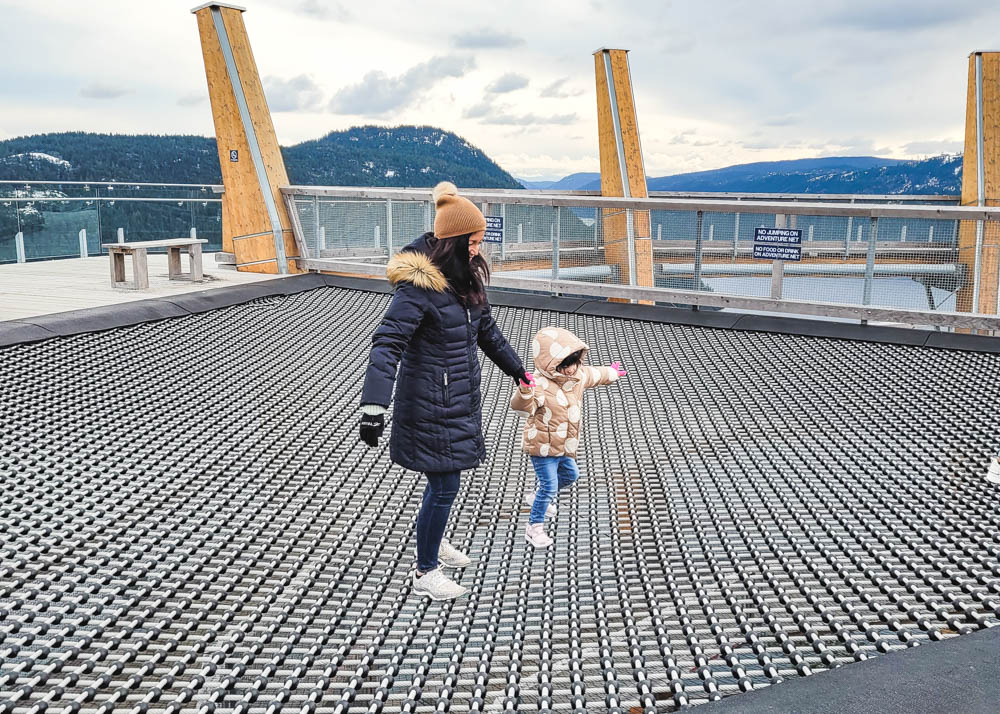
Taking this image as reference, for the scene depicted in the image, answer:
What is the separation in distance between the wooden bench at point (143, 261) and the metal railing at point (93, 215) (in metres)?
1.72

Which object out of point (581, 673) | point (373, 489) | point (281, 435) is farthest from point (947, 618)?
point (281, 435)

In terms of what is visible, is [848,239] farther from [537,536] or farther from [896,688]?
[896,688]

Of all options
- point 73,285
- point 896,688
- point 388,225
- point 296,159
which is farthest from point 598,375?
point 296,159

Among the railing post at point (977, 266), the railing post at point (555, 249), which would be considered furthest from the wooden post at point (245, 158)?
the railing post at point (977, 266)

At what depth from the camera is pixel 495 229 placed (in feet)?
33.8

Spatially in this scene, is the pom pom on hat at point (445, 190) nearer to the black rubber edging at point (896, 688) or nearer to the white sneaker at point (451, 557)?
the white sneaker at point (451, 557)

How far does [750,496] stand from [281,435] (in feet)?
9.88

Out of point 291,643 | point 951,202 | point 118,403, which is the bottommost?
point 291,643

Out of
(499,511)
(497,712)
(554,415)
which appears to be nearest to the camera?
(497,712)

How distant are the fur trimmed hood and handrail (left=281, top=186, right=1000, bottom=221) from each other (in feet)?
20.0

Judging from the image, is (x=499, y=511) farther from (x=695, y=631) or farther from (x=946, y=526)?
(x=946, y=526)

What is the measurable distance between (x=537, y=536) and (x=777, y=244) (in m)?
5.77

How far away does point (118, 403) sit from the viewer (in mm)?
5586

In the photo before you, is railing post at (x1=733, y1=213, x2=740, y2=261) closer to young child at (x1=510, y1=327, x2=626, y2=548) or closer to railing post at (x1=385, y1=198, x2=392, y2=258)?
railing post at (x1=385, y1=198, x2=392, y2=258)
